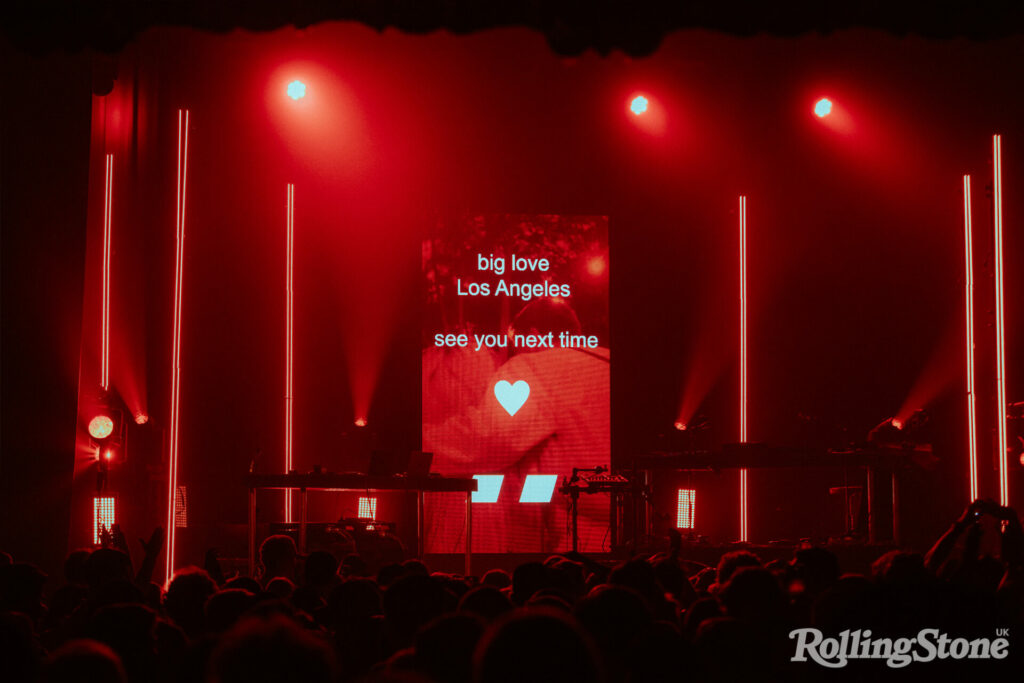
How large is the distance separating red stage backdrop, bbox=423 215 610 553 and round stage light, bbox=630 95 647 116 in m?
1.28

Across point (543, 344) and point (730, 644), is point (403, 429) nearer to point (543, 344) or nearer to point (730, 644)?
point (543, 344)

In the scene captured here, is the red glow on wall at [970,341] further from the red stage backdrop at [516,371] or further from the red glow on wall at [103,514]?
the red glow on wall at [103,514]

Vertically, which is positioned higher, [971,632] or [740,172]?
[740,172]

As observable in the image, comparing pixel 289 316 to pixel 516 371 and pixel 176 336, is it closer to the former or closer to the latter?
pixel 176 336

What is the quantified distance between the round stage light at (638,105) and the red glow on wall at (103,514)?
6.67 m

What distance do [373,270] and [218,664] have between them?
33.5 feet

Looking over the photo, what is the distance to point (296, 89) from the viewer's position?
11359mm

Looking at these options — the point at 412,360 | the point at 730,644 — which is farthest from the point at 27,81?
the point at 730,644

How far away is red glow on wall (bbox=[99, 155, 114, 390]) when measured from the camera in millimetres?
9148

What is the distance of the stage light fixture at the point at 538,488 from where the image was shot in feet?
36.8

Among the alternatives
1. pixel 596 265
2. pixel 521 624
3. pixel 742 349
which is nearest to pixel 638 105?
pixel 596 265

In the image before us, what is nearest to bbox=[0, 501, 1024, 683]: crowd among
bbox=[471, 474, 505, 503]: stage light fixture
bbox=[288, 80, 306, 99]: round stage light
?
bbox=[471, 474, 505, 503]: stage light fixture

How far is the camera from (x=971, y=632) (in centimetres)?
233

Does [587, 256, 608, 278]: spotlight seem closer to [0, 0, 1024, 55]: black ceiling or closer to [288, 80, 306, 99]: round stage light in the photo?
[288, 80, 306, 99]: round stage light
